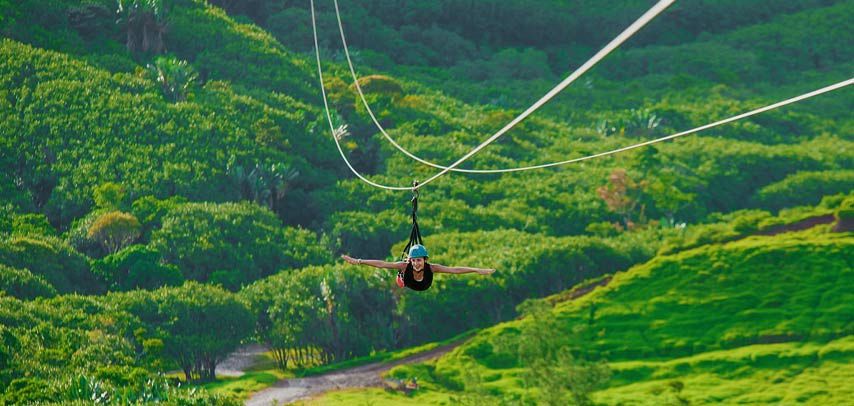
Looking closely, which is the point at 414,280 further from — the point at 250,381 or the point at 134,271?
the point at 134,271

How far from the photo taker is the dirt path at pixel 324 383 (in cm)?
4801

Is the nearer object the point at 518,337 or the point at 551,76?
the point at 518,337

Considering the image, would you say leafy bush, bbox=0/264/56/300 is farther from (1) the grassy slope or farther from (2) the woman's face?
(2) the woman's face

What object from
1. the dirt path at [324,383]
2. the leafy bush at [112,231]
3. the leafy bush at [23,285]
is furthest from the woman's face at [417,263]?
the leafy bush at [112,231]

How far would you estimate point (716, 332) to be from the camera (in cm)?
5262

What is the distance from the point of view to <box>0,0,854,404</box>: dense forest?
49.7 metres

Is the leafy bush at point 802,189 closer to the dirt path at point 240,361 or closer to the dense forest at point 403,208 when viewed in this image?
the dense forest at point 403,208

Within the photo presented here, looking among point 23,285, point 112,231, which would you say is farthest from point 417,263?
point 112,231

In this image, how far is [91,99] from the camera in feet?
253

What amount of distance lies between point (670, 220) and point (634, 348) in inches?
939

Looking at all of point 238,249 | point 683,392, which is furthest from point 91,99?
point 683,392

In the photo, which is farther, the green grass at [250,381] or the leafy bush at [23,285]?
the leafy bush at [23,285]

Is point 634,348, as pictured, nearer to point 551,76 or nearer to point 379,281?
point 379,281

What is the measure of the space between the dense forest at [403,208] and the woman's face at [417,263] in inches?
897
